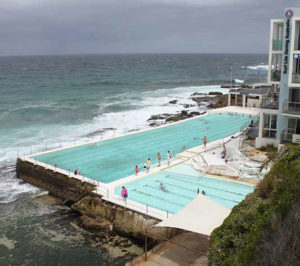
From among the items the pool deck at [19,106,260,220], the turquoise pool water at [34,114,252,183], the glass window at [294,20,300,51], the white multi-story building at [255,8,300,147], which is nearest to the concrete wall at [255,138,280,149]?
the white multi-story building at [255,8,300,147]

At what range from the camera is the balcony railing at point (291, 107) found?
22180mm

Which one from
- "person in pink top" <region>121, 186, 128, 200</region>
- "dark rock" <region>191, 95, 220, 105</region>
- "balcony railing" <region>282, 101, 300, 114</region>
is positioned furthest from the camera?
"dark rock" <region>191, 95, 220, 105</region>

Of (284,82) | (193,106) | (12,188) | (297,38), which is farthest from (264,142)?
(193,106)

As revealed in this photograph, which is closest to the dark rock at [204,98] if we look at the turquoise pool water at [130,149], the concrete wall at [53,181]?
the turquoise pool water at [130,149]

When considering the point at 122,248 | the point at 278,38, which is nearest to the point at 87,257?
the point at 122,248

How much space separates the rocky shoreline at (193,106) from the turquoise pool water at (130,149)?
6.65 m

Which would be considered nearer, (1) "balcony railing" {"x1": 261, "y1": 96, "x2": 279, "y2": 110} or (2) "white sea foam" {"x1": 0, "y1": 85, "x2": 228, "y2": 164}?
(1) "balcony railing" {"x1": 261, "y1": 96, "x2": 279, "y2": 110}

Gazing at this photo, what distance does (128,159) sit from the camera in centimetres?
2586

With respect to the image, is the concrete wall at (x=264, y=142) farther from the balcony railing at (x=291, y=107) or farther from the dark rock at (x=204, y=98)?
the dark rock at (x=204, y=98)

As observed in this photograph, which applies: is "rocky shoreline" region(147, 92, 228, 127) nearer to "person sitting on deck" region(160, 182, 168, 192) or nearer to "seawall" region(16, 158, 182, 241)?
"seawall" region(16, 158, 182, 241)

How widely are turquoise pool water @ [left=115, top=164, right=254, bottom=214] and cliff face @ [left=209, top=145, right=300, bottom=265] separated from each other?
6.29 meters

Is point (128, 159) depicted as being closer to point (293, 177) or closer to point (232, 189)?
point (232, 189)

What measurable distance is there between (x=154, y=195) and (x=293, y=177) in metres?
9.84

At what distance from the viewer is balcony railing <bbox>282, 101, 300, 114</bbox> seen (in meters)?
22.2
